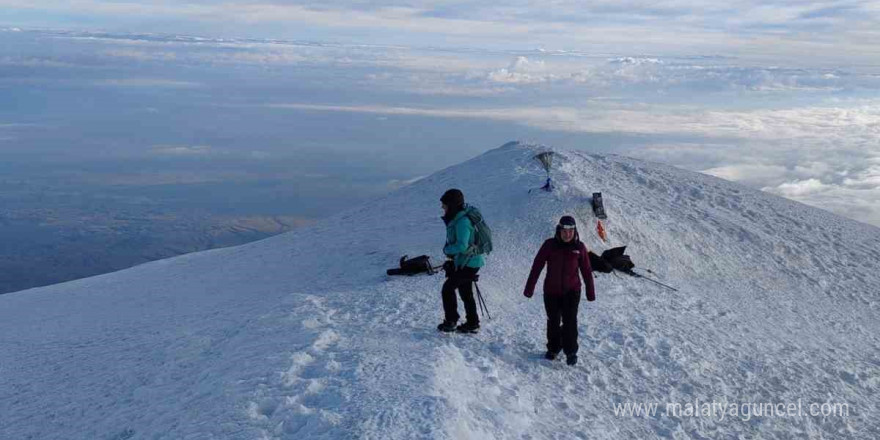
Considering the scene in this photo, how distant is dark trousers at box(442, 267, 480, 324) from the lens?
9.05 m

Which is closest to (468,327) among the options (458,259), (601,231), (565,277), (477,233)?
(458,259)

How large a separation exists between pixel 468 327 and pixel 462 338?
24 cm

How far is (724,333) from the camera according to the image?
11.5 metres

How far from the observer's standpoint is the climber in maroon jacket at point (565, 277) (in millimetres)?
8672

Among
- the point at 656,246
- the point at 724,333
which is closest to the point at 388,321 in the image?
the point at 724,333

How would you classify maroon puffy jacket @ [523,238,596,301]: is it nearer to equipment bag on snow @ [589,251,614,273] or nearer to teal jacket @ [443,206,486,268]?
teal jacket @ [443,206,486,268]

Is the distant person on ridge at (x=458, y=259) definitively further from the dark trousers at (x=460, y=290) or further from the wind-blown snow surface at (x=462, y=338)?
the wind-blown snow surface at (x=462, y=338)

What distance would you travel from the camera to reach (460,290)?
9.34 meters

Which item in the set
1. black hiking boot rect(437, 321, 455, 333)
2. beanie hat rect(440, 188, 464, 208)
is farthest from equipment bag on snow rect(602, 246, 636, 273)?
beanie hat rect(440, 188, 464, 208)

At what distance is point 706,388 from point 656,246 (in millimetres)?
6989

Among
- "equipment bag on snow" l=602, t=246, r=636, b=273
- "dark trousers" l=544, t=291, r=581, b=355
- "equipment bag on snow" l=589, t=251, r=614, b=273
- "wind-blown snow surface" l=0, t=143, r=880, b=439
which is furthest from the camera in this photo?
"equipment bag on snow" l=602, t=246, r=636, b=273

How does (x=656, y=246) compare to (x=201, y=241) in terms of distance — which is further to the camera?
(x=201, y=241)

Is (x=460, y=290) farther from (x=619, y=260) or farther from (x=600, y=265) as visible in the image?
(x=619, y=260)

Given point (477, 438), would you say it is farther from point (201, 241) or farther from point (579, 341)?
point (201, 241)
